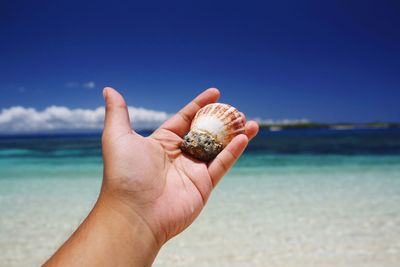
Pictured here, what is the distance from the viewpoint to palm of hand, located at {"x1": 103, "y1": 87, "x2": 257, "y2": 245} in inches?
92.4

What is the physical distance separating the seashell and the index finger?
128 mm

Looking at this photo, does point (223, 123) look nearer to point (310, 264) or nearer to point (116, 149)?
point (116, 149)

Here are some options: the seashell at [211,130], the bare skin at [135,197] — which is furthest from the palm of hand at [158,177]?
the seashell at [211,130]

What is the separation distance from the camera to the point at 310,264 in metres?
4.45

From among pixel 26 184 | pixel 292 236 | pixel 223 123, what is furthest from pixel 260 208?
pixel 26 184

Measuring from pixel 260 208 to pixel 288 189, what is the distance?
2.39 metres

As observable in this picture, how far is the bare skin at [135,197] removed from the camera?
204 cm

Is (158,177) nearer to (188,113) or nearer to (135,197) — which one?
(135,197)

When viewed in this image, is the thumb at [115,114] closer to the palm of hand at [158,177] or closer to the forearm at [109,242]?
the palm of hand at [158,177]

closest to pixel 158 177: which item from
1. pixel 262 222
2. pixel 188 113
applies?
pixel 188 113

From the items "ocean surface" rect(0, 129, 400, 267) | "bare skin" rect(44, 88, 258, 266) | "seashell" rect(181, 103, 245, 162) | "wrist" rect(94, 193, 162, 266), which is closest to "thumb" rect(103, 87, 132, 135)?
"bare skin" rect(44, 88, 258, 266)

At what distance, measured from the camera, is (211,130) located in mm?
3258

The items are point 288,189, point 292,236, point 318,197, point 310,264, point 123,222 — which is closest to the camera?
point 123,222

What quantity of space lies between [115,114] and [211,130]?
103cm
